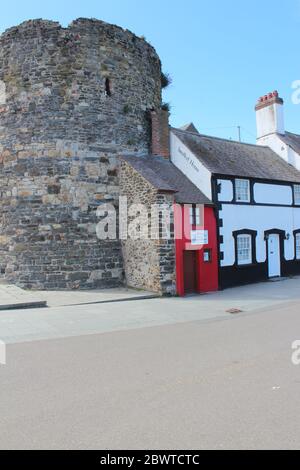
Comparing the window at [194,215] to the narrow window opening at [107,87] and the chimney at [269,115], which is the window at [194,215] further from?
the chimney at [269,115]

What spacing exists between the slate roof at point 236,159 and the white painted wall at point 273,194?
1.38 ft

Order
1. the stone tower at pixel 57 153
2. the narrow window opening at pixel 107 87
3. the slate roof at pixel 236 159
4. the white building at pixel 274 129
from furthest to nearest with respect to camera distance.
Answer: the white building at pixel 274 129 → the slate roof at pixel 236 159 → the narrow window opening at pixel 107 87 → the stone tower at pixel 57 153

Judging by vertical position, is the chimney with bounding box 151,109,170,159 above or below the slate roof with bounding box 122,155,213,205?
above

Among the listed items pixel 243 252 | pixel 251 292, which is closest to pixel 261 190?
pixel 243 252

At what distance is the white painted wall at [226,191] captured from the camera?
18.0 m

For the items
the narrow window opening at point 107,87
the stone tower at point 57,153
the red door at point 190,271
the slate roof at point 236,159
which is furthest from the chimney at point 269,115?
the red door at point 190,271

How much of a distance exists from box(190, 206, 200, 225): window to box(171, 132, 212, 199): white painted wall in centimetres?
126

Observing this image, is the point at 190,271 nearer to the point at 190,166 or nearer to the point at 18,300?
the point at 190,166

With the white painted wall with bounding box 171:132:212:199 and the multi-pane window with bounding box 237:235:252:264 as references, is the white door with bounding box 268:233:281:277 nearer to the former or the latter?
→ the multi-pane window with bounding box 237:235:252:264

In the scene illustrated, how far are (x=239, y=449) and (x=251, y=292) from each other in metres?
12.7

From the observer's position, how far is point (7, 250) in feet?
56.7

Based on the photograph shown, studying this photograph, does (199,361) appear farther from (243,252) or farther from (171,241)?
(243,252)

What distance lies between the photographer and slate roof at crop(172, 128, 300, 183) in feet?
61.7

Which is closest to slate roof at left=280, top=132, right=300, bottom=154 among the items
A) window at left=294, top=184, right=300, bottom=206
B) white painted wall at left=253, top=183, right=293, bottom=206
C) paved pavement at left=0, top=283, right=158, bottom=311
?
window at left=294, top=184, right=300, bottom=206
